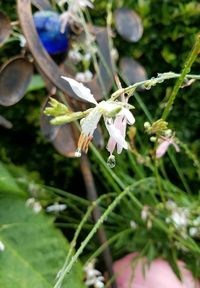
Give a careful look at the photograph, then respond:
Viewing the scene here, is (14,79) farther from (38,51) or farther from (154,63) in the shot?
(154,63)

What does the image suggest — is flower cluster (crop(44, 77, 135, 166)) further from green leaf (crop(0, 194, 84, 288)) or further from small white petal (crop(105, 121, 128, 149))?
green leaf (crop(0, 194, 84, 288))

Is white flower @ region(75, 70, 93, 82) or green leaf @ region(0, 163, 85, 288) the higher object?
white flower @ region(75, 70, 93, 82)

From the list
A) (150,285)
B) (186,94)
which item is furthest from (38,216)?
(186,94)

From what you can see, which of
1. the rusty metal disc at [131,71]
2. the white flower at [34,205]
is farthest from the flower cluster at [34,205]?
the rusty metal disc at [131,71]

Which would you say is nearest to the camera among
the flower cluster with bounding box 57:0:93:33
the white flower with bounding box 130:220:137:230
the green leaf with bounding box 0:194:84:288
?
the green leaf with bounding box 0:194:84:288

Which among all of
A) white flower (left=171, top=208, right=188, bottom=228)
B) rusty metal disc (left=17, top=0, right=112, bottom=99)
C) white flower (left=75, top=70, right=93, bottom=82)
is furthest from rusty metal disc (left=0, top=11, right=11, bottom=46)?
white flower (left=171, top=208, right=188, bottom=228)
